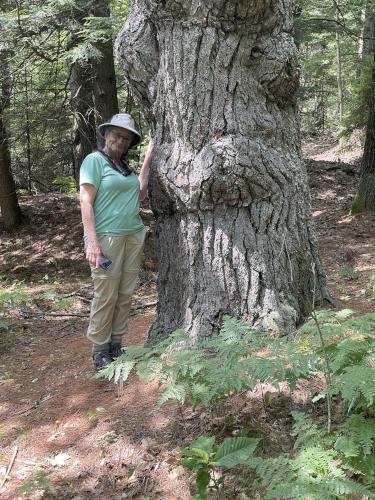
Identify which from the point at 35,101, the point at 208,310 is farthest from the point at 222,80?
the point at 35,101

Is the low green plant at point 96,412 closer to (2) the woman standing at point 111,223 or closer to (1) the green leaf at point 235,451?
(2) the woman standing at point 111,223

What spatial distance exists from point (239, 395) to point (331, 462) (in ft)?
3.57

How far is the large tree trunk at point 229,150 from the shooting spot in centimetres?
371

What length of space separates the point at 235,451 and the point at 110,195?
2.23m

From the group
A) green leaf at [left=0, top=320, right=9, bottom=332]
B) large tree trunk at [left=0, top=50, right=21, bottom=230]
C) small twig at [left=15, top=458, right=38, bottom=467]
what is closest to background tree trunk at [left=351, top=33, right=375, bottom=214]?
green leaf at [left=0, top=320, right=9, bottom=332]

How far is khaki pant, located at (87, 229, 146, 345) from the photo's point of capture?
405 centimetres

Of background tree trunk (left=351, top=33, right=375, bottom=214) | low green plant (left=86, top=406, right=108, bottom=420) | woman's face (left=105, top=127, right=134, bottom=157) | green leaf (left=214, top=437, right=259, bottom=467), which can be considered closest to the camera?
green leaf (left=214, top=437, right=259, bottom=467)

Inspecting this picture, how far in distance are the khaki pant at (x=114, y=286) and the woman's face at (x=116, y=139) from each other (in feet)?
2.36

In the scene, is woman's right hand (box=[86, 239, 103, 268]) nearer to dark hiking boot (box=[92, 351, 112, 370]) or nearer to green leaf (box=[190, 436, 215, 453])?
dark hiking boot (box=[92, 351, 112, 370])

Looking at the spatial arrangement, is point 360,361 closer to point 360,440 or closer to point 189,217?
point 360,440

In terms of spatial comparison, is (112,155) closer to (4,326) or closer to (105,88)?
(4,326)

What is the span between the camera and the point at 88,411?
3.79 m

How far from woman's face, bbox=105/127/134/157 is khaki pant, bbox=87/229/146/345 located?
719mm

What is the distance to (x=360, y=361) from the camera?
2.76 meters
